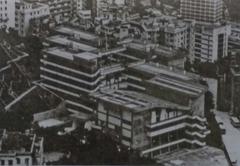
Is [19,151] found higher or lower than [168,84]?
lower

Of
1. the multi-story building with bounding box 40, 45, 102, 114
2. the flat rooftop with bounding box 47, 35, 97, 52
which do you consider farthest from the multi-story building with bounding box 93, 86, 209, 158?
the flat rooftop with bounding box 47, 35, 97, 52

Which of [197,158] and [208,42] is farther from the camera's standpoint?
[208,42]

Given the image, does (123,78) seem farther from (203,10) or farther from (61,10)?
(203,10)

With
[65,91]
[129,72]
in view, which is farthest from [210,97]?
[65,91]

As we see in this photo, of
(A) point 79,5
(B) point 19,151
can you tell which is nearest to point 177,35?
(A) point 79,5

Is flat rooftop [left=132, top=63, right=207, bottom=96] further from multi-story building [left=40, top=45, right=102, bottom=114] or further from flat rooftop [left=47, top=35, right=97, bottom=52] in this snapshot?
flat rooftop [left=47, top=35, right=97, bottom=52]

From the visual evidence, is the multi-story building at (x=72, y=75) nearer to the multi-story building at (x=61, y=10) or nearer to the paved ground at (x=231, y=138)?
the paved ground at (x=231, y=138)

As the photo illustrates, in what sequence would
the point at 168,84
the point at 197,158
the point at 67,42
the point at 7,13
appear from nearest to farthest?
the point at 197,158 → the point at 168,84 → the point at 67,42 → the point at 7,13
